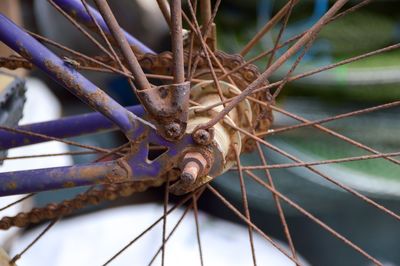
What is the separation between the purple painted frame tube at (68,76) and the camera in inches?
31.0

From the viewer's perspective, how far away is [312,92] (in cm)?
239

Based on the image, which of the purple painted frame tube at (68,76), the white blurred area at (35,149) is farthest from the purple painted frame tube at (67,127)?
the white blurred area at (35,149)

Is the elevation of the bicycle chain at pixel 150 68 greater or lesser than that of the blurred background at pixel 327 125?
lesser

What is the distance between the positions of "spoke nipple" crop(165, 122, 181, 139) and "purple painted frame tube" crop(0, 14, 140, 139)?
0.04 m

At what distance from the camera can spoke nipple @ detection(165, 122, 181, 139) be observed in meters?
0.77

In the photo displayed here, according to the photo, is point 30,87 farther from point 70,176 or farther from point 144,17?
point 70,176

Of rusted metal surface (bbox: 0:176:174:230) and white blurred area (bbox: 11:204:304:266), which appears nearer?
rusted metal surface (bbox: 0:176:174:230)

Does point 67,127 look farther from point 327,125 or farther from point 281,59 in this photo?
point 327,125

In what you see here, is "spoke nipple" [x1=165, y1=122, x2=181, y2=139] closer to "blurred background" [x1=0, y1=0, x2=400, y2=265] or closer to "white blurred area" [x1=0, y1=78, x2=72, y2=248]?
"white blurred area" [x1=0, y1=78, x2=72, y2=248]

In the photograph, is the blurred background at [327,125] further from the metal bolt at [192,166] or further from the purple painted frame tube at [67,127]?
the metal bolt at [192,166]

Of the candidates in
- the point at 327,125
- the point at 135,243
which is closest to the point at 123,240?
the point at 135,243

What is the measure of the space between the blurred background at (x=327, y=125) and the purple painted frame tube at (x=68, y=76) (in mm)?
1329

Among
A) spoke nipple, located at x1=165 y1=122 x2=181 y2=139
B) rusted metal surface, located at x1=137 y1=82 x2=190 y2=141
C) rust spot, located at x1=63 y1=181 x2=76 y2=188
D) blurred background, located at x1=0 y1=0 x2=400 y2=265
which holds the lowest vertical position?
rust spot, located at x1=63 y1=181 x2=76 y2=188

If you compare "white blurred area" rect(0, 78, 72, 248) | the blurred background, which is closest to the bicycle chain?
"white blurred area" rect(0, 78, 72, 248)
